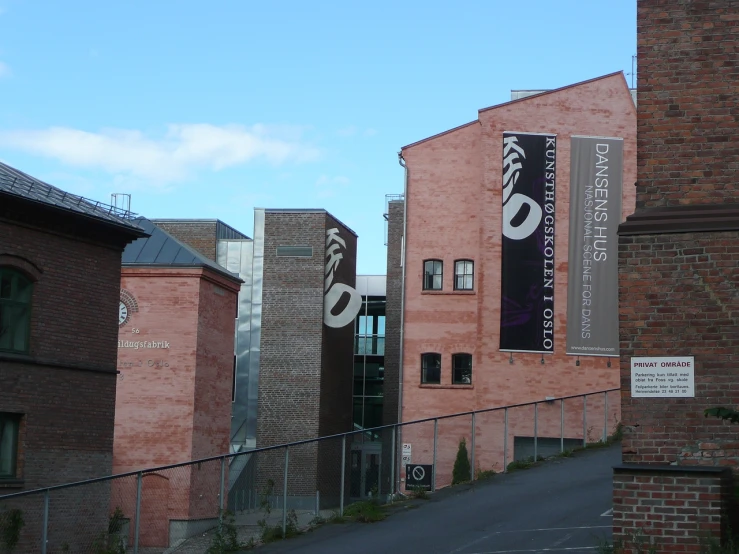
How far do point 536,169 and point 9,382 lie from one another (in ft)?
77.4

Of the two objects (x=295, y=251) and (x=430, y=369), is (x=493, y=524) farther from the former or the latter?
(x=295, y=251)

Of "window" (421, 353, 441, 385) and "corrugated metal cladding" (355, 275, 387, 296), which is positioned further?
"corrugated metal cladding" (355, 275, 387, 296)

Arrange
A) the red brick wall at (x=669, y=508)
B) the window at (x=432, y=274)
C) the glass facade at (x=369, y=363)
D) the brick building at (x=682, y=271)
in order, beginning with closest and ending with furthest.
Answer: the red brick wall at (x=669, y=508)
the brick building at (x=682, y=271)
the window at (x=432, y=274)
the glass facade at (x=369, y=363)

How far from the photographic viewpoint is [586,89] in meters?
42.7

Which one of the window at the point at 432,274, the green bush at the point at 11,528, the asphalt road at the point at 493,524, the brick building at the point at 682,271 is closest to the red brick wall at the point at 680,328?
the brick building at the point at 682,271

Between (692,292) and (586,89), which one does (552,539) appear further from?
(586,89)

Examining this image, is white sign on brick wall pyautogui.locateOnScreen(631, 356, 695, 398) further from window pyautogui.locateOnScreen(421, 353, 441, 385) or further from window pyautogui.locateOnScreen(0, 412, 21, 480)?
window pyautogui.locateOnScreen(421, 353, 441, 385)

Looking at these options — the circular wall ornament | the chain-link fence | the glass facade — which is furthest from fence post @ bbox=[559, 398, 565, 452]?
Result: the glass facade

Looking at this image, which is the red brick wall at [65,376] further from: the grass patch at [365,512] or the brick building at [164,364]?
the brick building at [164,364]

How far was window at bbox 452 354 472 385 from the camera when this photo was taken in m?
43.9

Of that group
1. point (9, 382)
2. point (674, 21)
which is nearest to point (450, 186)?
point (9, 382)

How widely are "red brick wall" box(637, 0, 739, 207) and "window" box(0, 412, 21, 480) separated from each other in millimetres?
16840

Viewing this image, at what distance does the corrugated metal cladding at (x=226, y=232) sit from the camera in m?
53.3

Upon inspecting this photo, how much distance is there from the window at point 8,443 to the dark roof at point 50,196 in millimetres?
4923
